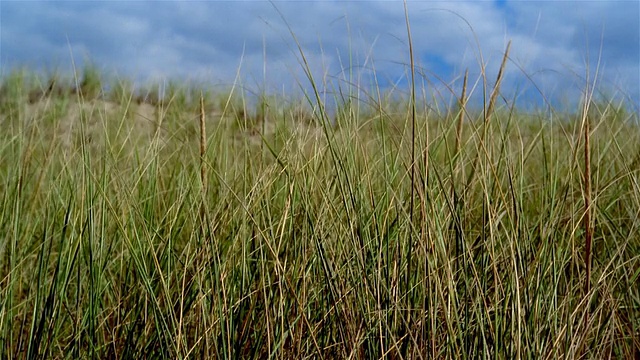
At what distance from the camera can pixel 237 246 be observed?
2.18 meters

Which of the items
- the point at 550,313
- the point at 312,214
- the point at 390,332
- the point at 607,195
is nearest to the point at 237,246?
the point at 312,214

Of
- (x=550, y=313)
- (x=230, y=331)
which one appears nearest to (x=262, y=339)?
(x=230, y=331)

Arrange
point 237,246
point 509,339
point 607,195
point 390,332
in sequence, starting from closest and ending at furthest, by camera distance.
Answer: point 390,332 → point 509,339 → point 237,246 → point 607,195

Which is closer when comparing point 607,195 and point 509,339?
point 509,339

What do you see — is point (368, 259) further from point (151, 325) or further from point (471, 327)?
point (151, 325)

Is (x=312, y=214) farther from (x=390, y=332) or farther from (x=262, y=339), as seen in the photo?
(x=390, y=332)

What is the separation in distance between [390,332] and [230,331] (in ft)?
1.32

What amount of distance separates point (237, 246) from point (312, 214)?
30cm

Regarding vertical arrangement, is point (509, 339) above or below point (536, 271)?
below

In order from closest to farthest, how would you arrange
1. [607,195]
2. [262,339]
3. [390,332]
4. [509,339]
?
[390,332] < [509,339] < [262,339] < [607,195]

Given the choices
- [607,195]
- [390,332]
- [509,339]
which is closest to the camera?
[390,332]

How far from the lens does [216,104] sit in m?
7.82

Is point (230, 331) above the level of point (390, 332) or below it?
below

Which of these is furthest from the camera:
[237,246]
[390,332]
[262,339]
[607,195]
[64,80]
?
[64,80]
